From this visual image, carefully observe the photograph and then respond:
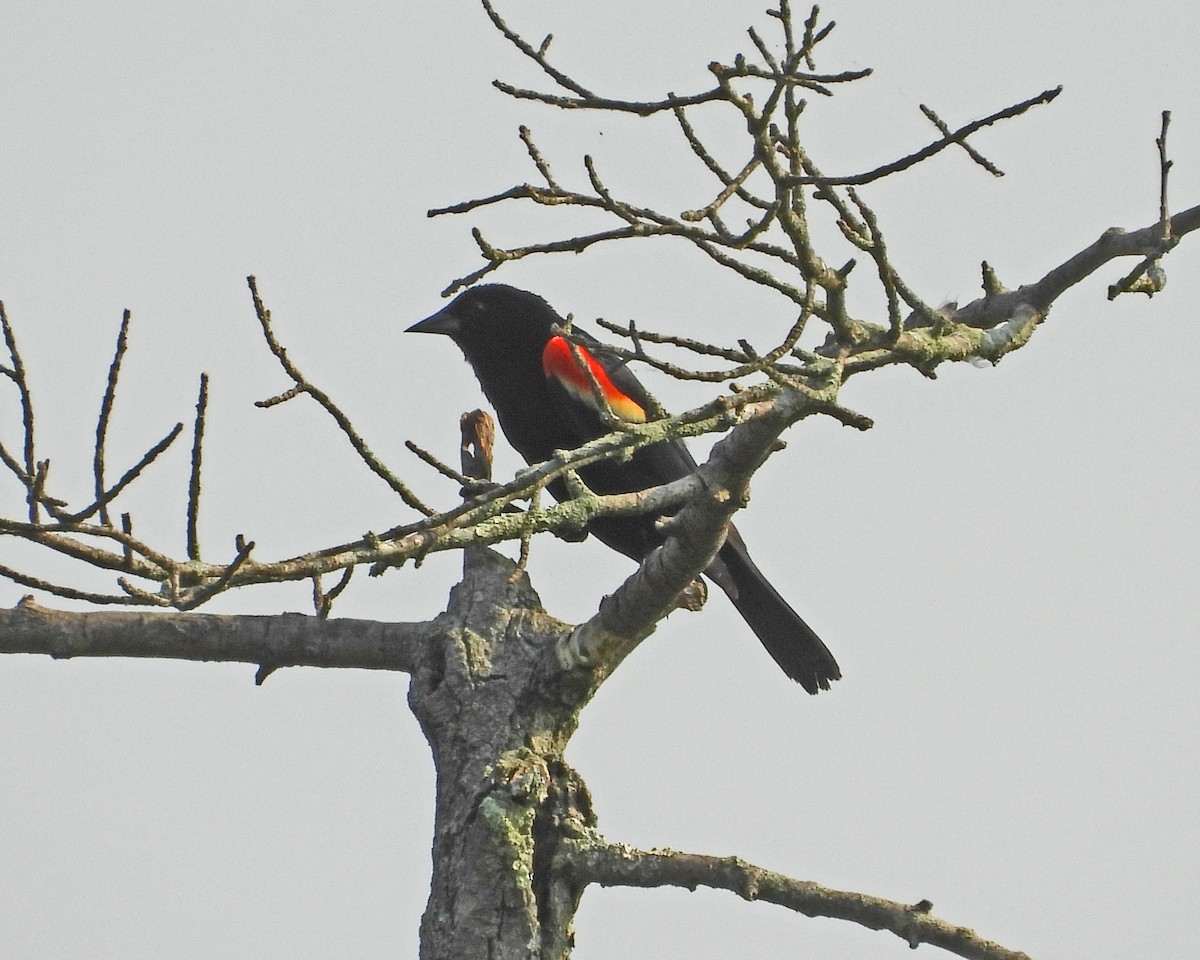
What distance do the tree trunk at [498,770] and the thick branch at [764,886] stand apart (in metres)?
0.09

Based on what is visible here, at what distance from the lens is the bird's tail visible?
15.8 feet

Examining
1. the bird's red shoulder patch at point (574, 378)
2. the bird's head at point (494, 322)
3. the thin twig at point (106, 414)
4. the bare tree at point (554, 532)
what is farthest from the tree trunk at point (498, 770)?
the bird's head at point (494, 322)

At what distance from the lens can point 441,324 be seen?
5.68 m

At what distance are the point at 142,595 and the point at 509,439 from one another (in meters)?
3.39

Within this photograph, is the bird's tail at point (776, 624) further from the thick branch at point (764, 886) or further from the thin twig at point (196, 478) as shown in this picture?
the thin twig at point (196, 478)

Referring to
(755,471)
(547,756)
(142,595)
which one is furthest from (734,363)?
(547,756)

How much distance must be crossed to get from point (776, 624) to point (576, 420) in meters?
1.05

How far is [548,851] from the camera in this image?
3043mm

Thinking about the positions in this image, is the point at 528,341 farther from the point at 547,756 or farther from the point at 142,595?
the point at 142,595

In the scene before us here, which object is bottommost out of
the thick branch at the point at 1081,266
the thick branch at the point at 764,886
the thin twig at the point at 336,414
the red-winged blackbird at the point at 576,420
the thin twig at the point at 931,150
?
the thick branch at the point at 764,886

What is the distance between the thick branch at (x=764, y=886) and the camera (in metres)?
2.73

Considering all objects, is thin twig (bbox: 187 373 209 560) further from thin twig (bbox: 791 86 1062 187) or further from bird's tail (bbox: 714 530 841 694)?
bird's tail (bbox: 714 530 841 694)

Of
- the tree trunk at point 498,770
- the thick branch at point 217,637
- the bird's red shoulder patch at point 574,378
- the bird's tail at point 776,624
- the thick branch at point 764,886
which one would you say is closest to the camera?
the thick branch at point 764,886

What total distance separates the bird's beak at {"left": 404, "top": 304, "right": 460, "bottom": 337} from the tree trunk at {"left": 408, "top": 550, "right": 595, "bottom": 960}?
240 cm
